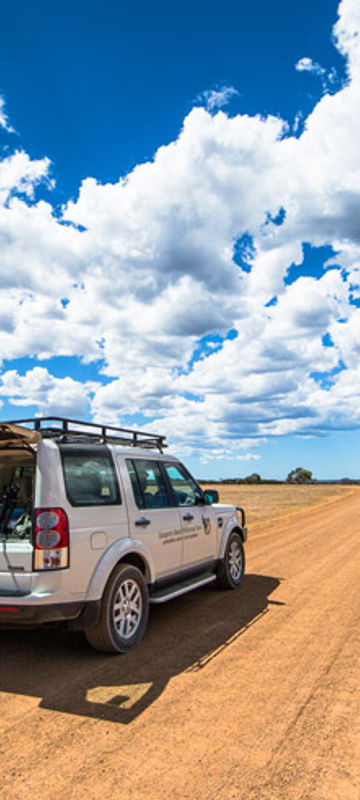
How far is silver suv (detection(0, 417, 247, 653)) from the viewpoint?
434 cm

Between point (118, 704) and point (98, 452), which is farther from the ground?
point (98, 452)

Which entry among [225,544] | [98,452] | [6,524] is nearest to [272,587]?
[225,544]

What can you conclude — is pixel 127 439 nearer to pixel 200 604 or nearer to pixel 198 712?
pixel 200 604

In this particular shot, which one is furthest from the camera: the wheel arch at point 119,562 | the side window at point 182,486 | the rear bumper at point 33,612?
the side window at point 182,486

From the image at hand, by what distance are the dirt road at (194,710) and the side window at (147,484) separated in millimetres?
1341

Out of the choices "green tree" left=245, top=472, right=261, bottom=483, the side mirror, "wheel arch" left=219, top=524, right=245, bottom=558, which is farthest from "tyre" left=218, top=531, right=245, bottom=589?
"green tree" left=245, top=472, right=261, bottom=483

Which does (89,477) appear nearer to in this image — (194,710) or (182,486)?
(182,486)

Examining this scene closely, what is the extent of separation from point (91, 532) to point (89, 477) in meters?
0.54

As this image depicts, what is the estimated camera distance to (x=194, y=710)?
3758 millimetres

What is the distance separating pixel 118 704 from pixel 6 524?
5.93 ft

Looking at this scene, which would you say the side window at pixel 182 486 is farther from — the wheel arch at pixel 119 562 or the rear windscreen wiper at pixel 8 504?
the rear windscreen wiper at pixel 8 504

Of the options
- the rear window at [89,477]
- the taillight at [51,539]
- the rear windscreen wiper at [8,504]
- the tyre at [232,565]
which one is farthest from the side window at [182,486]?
the taillight at [51,539]

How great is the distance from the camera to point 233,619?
603cm

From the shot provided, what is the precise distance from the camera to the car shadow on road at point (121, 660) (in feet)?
12.8
